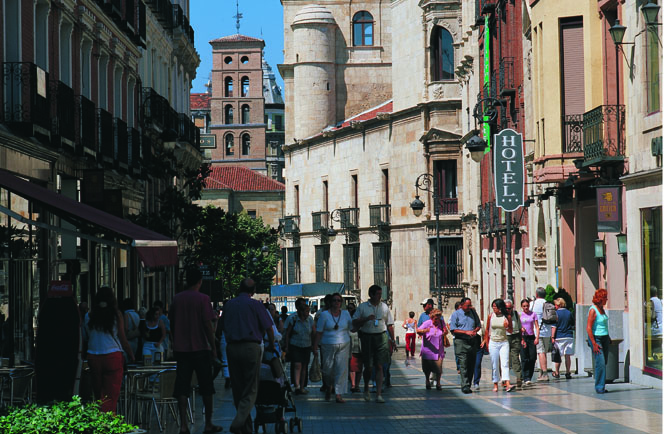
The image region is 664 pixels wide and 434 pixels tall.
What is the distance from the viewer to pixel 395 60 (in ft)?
207

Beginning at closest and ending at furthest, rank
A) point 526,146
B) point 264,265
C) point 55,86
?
point 55,86 → point 526,146 → point 264,265

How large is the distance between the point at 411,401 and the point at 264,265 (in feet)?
288

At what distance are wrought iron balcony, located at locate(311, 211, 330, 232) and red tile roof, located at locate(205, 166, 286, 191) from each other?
53.0 m

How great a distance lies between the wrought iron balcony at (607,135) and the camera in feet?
74.9

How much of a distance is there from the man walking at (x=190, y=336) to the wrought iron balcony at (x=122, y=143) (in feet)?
47.8

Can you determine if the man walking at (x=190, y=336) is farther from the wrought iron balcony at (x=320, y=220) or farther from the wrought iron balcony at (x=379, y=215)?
the wrought iron balcony at (x=320, y=220)

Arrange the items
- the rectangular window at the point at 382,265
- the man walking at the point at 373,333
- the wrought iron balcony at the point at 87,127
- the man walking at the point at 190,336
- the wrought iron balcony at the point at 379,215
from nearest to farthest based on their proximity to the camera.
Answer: the man walking at the point at 190,336, the man walking at the point at 373,333, the wrought iron balcony at the point at 87,127, the rectangular window at the point at 382,265, the wrought iron balcony at the point at 379,215

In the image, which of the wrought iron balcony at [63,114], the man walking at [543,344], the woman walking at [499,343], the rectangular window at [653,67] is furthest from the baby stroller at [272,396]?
the man walking at [543,344]

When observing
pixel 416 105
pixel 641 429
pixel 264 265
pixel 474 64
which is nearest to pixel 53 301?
pixel 641 429

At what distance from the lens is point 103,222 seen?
1446cm

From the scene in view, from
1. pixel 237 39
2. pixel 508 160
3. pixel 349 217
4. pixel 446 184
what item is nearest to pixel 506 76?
pixel 508 160

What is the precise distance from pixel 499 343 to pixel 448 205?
36.6 metres

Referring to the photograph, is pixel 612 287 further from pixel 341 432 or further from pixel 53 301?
pixel 53 301

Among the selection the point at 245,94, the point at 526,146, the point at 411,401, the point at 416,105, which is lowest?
the point at 411,401
